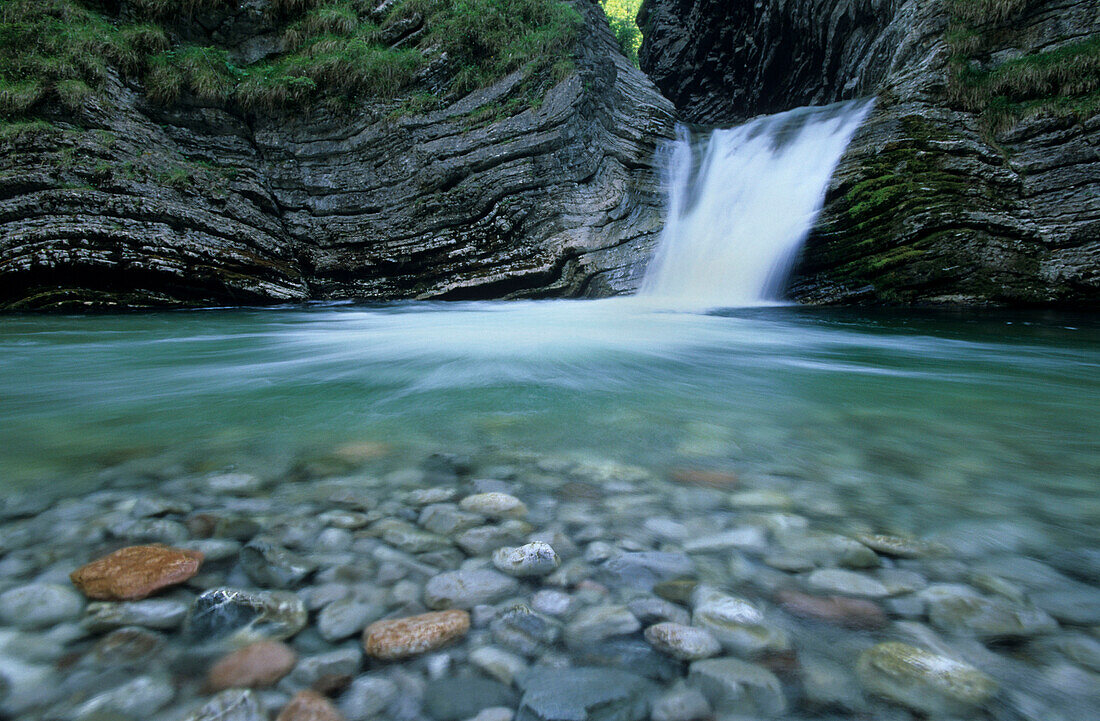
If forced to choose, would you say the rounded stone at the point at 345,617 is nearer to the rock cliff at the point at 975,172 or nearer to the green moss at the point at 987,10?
the rock cliff at the point at 975,172

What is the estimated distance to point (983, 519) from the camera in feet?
4.72

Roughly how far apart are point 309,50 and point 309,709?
12220 millimetres

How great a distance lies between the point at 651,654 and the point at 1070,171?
31.0 feet

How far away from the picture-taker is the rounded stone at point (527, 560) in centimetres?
119

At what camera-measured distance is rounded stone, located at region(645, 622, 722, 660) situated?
3.07ft

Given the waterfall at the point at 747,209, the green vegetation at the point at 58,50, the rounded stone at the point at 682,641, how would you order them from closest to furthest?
1. the rounded stone at the point at 682,641
2. the green vegetation at the point at 58,50
3. the waterfall at the point at 747,209

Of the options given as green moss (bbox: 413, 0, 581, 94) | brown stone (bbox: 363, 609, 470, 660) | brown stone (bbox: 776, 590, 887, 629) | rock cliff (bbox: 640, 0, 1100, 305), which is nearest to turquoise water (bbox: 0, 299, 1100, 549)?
brown stone (bbox: 776, 590, 887, 629)

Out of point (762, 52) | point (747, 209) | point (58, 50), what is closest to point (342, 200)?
point (58, 50)

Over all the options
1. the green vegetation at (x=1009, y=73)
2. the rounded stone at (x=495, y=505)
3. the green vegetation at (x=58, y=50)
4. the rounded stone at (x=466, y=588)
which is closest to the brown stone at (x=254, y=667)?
the rounded stone at (x=466, y=588)

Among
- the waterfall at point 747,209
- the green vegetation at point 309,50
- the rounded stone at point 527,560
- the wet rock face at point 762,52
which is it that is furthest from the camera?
the wet rock face at point 762,52

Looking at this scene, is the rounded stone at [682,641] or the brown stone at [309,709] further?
the rounded stone at [682,641]

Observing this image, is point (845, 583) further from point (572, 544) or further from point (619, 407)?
point (619, 407)

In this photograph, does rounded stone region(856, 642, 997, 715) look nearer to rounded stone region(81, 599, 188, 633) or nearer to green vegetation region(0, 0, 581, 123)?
rounded stone region(81, 599, 188, 633)

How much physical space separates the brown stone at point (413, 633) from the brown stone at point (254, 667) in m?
0.13
